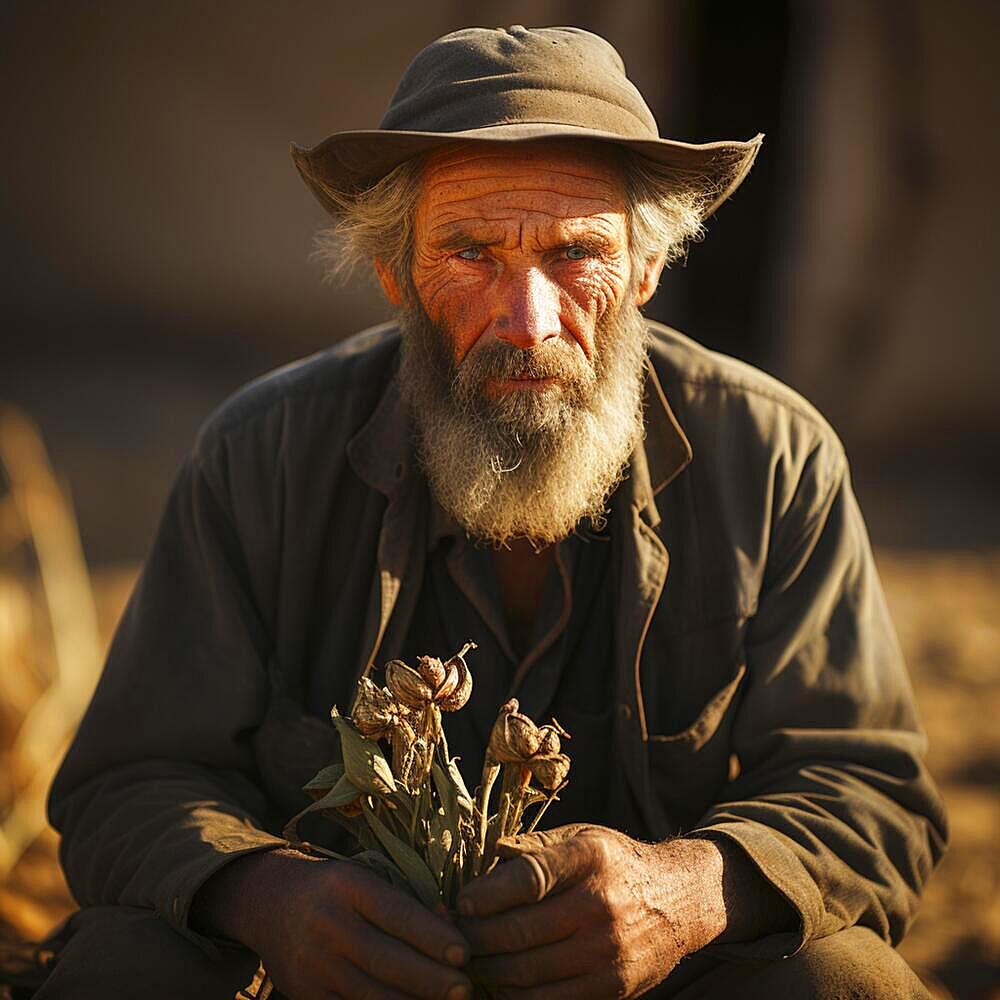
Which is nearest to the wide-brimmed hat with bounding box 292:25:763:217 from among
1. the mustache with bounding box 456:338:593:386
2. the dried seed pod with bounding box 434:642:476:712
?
the mustache with bounding box 456:338:593:386

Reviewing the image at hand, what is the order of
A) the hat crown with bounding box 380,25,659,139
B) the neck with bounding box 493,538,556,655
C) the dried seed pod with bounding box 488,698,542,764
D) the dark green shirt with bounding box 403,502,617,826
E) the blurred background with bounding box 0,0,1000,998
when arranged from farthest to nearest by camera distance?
1. the blurred background with bounding box 0,0,1000,998
2. the neck with bounding box 493,538,556,655
3. the dark green shirt with bounding box 403,502,617,826
4. the hat crown with bounding box 380,25,659,139
5. the dried seed pod with bounding box 488,698,542,764

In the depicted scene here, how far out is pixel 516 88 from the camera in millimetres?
2639

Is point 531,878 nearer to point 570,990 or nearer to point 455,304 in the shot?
point 570,990

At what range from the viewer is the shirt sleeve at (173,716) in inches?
103

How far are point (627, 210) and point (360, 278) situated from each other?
4.94m

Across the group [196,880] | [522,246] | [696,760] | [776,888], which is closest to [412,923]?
[196,880]

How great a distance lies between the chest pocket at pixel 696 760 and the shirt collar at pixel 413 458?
0.38 m

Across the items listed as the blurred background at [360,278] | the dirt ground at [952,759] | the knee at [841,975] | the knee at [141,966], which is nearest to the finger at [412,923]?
the knee at [141,966]

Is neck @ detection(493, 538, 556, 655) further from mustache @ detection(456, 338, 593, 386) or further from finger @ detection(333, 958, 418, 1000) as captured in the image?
finger @ detection(333, 958, 418, 1000)

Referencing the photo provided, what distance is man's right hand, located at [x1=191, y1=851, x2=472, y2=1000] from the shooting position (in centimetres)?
211

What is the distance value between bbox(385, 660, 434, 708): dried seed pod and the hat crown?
1.03 meters

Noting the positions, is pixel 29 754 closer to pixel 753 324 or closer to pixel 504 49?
pixel 504 49

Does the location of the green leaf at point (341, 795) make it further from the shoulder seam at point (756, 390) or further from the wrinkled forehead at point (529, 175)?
the shoulder seam at point (756, 390)

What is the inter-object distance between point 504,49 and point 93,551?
4.45 meters
